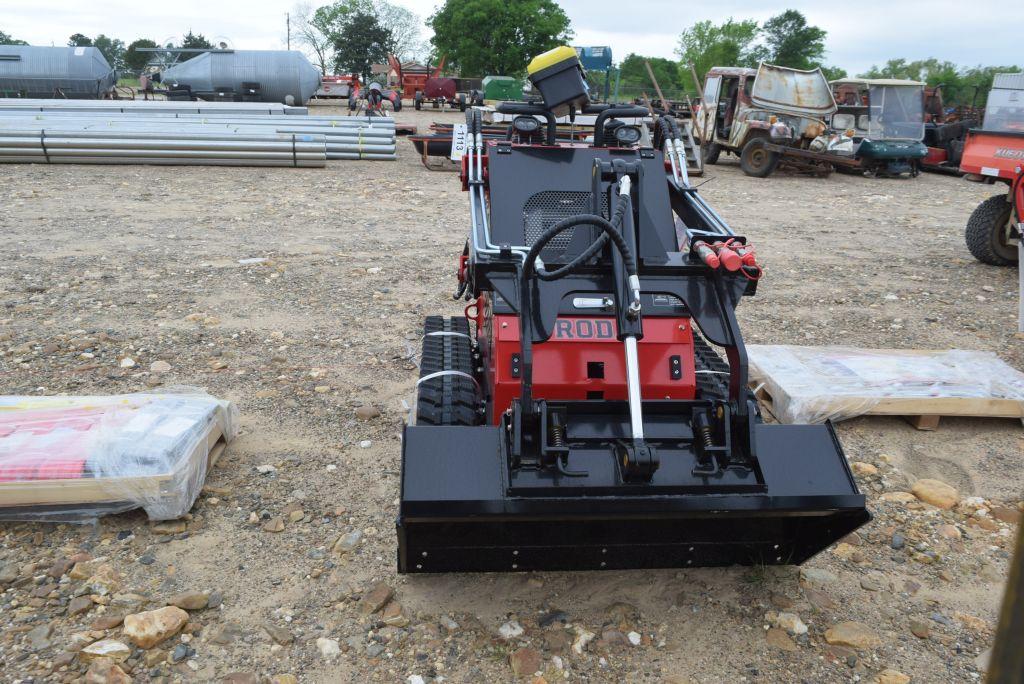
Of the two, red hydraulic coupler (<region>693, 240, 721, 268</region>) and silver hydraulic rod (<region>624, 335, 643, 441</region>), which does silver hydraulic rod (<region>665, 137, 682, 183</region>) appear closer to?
red hydraulic coupler (<region>693, 240, 721, 268</region>)

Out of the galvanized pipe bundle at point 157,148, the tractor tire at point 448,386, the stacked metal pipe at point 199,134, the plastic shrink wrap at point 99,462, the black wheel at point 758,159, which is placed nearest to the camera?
the plastic shrink wrap at point 99,462

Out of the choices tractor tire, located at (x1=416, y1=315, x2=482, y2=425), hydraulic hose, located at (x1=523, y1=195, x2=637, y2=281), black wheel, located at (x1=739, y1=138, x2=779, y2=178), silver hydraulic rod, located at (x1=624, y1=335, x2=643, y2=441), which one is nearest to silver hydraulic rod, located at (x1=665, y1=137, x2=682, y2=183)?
hydraulic hose, located at (x1=523, y1=195, x2=637, y2=281)

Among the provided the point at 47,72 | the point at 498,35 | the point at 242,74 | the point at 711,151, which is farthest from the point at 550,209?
the point at 498,35

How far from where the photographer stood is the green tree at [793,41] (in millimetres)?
59656

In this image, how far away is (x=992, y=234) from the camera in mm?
8266

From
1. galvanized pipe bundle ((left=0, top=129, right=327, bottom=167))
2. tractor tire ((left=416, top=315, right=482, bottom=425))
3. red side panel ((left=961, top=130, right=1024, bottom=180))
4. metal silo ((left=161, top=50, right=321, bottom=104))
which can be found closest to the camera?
tractor tire ((left=416, top=315, right=482, bottom=425))

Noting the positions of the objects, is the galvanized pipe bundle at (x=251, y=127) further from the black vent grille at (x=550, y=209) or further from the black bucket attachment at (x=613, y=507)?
the black bucket attachment at (x=613, y=507)

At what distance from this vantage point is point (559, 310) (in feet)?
10.6

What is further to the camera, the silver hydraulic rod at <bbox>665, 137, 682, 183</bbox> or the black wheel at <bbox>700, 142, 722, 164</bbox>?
the black wheel at <bbox>700, 142, 722, 164</bbox>

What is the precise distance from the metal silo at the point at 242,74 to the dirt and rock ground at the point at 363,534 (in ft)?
63.0

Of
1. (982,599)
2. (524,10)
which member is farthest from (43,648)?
(524,10)

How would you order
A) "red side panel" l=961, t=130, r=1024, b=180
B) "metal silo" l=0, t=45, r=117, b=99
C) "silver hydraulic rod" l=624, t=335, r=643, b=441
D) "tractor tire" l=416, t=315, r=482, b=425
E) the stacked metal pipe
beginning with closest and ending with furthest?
"silver hydraulic rod" l=624, t=335, r=643, b=441, "tractor tire" l=416, t=315, r=482, b=425, "red side panel" l=961, t=130, r=1024, b=180, the stacked metal pipe, "metal silo" l=0, t=45, r=117, b=99

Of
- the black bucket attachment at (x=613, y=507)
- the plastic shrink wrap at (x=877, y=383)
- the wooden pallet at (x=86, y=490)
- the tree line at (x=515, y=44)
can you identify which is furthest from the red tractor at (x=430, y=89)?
the black bucket attachment at (x=613, y=507)

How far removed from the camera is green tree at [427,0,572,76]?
48719 mm
